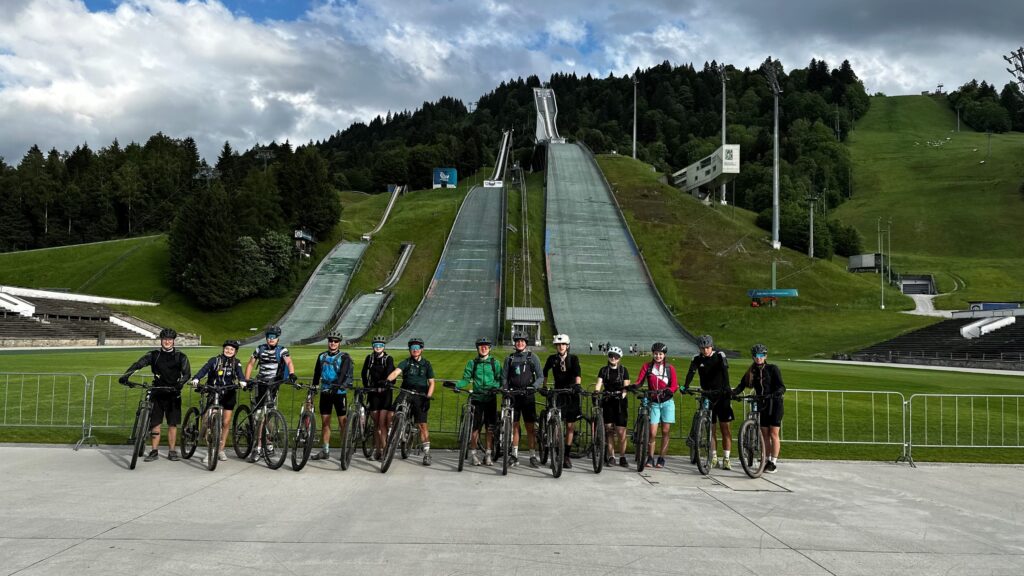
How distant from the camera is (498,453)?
11.2 m

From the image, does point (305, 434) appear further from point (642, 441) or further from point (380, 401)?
point (642, 441)

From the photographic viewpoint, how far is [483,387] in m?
11.1

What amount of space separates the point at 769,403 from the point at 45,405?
1485cm

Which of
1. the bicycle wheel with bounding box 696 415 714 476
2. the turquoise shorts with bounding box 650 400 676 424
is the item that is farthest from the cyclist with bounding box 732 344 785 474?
the turquoise shorts with bounding box 650 400 676 424

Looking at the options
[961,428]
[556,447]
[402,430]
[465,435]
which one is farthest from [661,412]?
[961,428]

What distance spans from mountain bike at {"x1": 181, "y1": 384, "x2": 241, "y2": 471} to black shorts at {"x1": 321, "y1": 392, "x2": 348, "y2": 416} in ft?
4.42

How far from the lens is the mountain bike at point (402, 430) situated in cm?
1026

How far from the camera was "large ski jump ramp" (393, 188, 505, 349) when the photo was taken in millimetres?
49875

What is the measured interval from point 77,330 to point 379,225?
44.4 metres

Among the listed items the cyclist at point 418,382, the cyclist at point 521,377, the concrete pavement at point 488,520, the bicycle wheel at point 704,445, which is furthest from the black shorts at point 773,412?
the cyclist at point 418,382

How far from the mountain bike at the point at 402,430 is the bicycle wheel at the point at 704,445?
4238 mm

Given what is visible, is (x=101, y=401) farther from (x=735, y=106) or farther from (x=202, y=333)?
(x=735, y=106)

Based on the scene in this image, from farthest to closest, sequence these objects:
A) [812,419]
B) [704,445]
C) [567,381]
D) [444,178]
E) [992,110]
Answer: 1. [992,110]
2. [444,178]
3. [812,419]
4. [567,381]
5. [704,445]

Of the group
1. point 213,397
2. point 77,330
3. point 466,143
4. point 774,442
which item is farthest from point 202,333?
point 466,143
